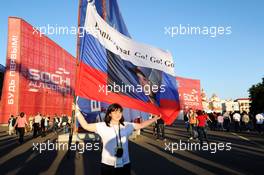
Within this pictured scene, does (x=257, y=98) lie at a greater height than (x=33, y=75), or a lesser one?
lesser

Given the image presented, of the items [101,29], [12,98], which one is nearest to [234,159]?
[101,29]

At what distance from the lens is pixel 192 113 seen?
17.3m

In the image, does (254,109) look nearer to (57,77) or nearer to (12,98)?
(57,77)

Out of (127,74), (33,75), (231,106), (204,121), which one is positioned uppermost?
(33,75)

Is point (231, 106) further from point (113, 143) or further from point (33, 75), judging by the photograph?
point (113, 143)

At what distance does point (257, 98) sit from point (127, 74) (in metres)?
60.9

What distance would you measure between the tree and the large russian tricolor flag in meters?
56.5

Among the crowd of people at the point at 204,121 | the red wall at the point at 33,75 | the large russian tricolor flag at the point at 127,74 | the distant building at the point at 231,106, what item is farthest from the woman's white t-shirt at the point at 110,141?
the red wall at the point at 33,75

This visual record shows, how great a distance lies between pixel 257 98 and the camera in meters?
62.3

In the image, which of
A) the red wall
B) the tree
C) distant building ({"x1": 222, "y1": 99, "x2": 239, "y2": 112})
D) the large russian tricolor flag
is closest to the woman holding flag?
the large russian tricolor flag

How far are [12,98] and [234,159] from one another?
112ft

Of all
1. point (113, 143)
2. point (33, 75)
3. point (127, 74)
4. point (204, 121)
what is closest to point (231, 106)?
point (33, 75)

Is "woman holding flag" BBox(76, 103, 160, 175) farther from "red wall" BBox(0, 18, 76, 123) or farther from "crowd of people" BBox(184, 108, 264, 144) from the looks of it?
"red wall" BBox(0, 18, 76, 123)

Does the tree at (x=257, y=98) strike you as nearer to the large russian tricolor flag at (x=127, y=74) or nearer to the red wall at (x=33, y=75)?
the red wall at (x=33, y=75)
